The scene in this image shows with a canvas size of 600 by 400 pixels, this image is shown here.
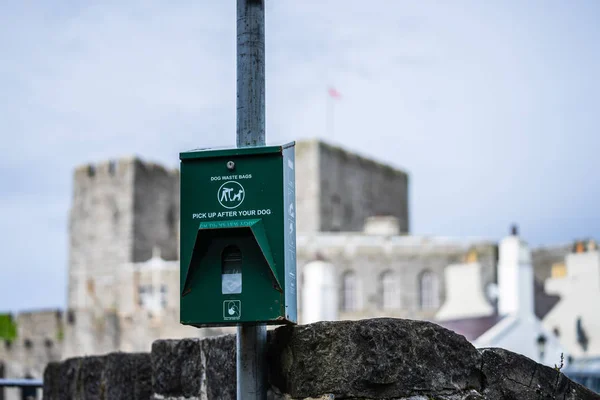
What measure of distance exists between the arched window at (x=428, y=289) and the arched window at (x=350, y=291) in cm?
290

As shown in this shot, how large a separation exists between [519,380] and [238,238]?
1.38 m

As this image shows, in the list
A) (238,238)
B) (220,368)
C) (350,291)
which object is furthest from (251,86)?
(350,291)

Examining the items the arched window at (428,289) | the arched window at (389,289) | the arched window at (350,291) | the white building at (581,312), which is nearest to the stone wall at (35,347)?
the arched window at (350,291)

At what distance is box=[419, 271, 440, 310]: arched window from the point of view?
49.8m

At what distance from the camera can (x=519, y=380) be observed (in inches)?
190

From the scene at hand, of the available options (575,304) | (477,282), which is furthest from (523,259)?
(477,282)

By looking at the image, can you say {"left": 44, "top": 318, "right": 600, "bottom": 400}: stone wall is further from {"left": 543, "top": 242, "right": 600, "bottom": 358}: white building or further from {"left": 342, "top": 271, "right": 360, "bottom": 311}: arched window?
{"left": 342, "top": 271, "right": 360, "bottom": 311}: arched window

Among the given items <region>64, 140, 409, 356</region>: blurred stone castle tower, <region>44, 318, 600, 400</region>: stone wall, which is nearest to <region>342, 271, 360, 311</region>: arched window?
<region>64, 140, 409, 356</region>: blurred stone castle tower

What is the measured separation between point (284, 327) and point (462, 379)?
80 centimetres

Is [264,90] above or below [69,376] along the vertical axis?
above

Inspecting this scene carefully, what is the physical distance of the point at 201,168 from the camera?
469 centimetres

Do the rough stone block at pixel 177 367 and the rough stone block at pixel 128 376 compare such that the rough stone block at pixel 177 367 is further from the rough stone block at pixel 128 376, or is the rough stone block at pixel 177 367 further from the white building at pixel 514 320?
the white building at pixel 514 320

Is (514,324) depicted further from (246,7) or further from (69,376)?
(246,7)

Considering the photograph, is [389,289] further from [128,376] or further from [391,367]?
[391,367]
